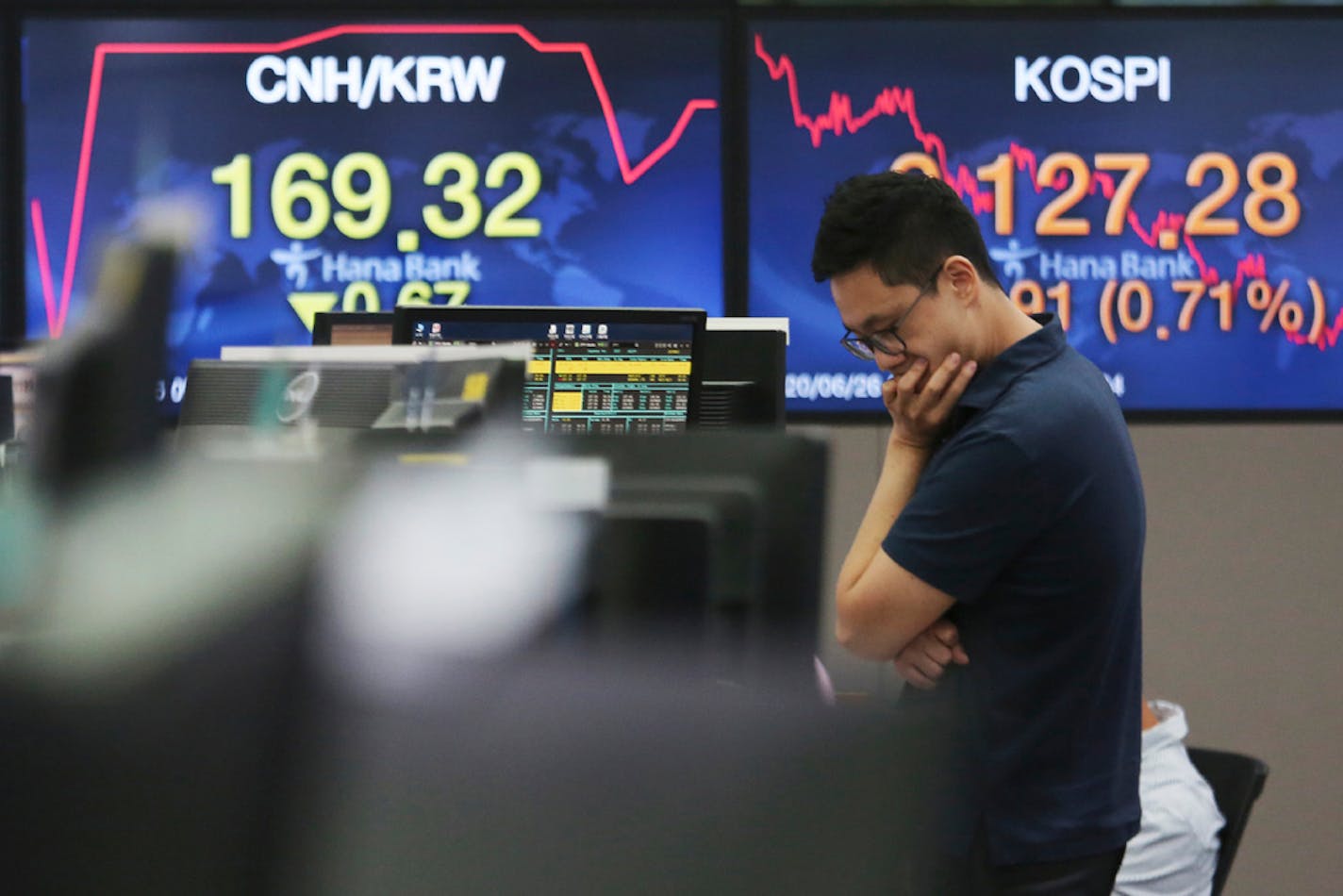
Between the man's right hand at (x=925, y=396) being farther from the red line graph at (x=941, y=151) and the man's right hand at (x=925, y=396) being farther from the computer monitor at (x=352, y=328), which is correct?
the red line graph at (x=941, y=151)

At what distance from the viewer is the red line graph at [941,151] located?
10.6ft

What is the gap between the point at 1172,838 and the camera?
223 centimetres

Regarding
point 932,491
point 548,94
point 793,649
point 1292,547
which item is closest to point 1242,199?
point 1292,547

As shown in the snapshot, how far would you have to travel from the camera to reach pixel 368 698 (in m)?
0.52

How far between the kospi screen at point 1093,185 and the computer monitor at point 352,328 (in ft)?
3.36

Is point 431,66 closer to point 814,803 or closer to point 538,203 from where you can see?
point 538,203

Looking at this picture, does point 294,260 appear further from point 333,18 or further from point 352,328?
point 352,328

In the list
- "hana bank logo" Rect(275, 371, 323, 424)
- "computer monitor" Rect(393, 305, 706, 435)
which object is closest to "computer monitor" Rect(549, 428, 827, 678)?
"hana bank logo" Rect(275, 371, 323, 424)

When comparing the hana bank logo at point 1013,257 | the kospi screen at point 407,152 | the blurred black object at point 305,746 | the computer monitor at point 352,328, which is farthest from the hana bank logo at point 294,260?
the blurred black object at point 305,746

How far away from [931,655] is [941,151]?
6.41 ft

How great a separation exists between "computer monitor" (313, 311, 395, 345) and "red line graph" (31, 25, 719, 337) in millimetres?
927

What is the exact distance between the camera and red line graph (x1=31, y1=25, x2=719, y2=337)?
3223mm

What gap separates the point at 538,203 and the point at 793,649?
2.68 m

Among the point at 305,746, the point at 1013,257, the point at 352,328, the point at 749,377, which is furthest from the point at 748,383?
the point at 305,746
